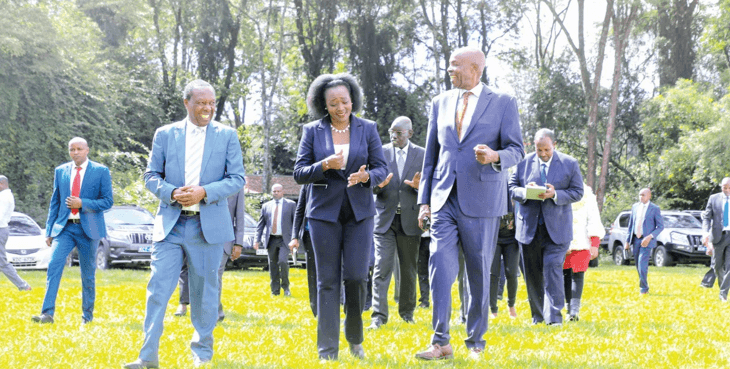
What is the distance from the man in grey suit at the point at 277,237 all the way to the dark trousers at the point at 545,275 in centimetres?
584

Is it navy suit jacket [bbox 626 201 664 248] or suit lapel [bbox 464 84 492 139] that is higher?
suit lapel [bbox 464 84 492 139]

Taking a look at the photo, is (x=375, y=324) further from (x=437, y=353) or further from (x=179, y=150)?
(x=179, y=150)

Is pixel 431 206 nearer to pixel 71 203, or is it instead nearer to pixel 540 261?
pixel 540 261

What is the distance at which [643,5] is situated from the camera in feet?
105

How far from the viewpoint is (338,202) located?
601 centimetres

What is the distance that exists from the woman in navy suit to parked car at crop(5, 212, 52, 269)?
16864 millimetres

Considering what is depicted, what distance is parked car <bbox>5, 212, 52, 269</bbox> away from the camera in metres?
21.1

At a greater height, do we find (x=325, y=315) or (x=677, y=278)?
(x=325, y=315)

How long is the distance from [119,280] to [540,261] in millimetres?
10909

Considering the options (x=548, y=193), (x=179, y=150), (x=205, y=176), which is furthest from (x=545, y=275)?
(x=179, y=150)

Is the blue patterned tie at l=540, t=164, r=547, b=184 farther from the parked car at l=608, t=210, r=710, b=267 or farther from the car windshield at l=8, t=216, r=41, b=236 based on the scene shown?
the parked car at l=608, t=210, r=710, b=267

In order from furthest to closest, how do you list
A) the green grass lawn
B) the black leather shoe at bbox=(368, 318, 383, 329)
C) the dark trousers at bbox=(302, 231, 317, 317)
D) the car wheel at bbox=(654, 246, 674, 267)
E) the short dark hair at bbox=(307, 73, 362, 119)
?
the car wheel at bbox=(654, 246, 674, 267)
the black leather shoe at bbox=(368, 318, 383, 329)
the dark trousers at bbox=(302, 231, 317, 317)
the short dark hair at bbox=(307, 73, 362, 119)
the green grass lawn

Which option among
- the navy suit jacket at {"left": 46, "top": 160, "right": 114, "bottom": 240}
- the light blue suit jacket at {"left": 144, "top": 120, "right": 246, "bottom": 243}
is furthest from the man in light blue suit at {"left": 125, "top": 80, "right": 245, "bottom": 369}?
the navy suit jacket at {"left": 46, "top": 160, "right": 114, "bottom": 240}

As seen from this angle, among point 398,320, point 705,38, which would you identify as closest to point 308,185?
point 398,320
